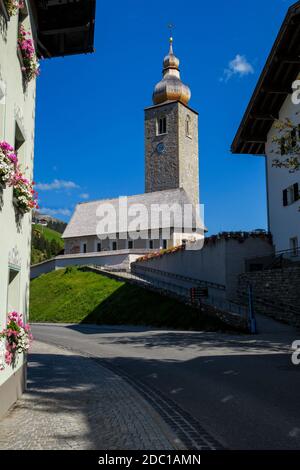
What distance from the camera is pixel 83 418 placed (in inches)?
295

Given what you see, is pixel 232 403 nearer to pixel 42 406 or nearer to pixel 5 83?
pixel 42 406

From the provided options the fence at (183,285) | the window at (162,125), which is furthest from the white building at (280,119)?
the window at (162,125)

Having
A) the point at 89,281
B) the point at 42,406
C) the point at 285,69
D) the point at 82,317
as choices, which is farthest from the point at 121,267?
the point at 42,406

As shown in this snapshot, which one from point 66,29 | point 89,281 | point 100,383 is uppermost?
point 66,29

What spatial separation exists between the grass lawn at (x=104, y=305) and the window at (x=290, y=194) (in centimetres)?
823

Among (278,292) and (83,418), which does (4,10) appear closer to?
(83,418)

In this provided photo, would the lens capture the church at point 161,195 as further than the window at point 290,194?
Yes

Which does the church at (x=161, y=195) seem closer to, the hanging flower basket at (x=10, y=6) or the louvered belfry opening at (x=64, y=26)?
the louvered belfry opening at (x=64, y=26)

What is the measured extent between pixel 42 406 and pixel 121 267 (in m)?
46.2

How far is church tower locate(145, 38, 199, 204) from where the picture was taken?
7456 centimetres

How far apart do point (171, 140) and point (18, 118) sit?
68445 mm

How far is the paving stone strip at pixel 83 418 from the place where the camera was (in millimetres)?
6121

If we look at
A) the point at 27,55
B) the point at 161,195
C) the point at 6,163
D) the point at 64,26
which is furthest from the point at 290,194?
the point at 161,195

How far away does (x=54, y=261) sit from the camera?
2445 inches
